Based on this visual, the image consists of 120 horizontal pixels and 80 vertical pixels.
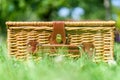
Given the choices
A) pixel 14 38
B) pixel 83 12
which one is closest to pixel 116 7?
pixel 83 12

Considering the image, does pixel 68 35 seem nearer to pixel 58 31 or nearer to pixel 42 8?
pixel 58 31

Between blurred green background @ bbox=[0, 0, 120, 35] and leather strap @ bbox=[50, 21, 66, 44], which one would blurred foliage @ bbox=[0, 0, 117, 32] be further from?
leather strap @ bbox=[50, 21, 66, 44]

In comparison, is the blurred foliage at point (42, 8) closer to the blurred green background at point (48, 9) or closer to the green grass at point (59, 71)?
the blurred green background at point (48, 9)

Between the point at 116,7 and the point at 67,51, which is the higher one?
the point at 116,7

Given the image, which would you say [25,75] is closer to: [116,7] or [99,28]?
[99,28]

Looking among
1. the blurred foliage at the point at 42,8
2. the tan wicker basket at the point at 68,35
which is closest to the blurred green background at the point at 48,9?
the blurred foliage at the point at 42,8

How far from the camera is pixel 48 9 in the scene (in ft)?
76.0


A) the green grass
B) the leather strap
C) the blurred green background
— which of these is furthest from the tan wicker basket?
the blurred green background

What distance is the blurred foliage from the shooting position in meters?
21.2

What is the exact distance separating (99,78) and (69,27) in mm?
1351

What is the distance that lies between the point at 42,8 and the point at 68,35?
60.7 feet

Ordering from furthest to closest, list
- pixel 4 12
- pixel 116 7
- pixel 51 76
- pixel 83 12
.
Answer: pixel 116 7 → pixel 83 12 → pixel 4 12 → pixel 51 76

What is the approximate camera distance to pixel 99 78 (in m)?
2.62

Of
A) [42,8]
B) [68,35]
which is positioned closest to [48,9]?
[42,8]
